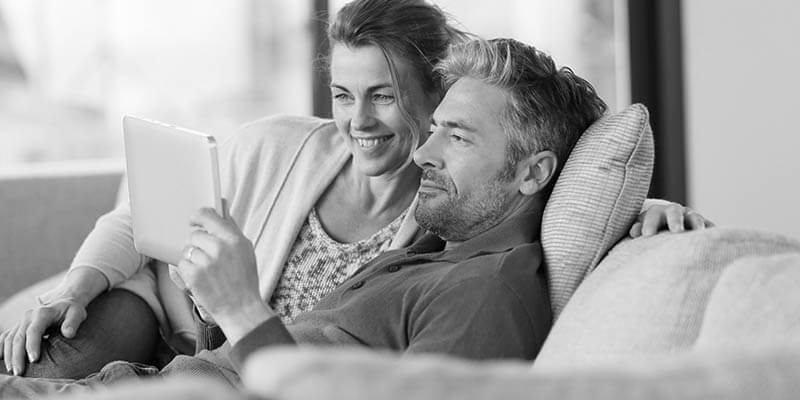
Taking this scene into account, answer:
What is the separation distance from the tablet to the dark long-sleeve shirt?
0.26 metres

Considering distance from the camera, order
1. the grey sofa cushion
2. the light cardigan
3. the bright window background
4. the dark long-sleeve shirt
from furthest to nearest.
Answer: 1. the bright window background
2. the light cardigan
3. the dark long-sleeve shirt
4. the grey sofa cushion

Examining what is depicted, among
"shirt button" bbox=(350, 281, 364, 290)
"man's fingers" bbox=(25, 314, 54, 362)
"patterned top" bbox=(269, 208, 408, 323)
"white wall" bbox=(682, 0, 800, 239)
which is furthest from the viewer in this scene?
"white wall" bbox=(682, 0, 800, 239)

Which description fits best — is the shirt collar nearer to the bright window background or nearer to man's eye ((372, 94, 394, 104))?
man's eye ((372, 94, 394, 104))

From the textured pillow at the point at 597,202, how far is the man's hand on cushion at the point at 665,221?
0.03 metres

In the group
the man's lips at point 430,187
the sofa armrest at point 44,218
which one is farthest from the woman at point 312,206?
the sofa armrest at point 44,218

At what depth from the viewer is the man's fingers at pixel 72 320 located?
2.23 meters

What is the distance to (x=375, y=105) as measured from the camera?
2354mm

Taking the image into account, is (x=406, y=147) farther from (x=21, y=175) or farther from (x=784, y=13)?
(x=784, y=13)

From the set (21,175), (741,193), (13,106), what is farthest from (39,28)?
(741,193)

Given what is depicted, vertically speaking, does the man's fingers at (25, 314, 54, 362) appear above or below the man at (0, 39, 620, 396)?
below

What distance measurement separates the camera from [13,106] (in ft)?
14.0

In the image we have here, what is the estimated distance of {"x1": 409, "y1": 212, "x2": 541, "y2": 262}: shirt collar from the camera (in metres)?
1.89

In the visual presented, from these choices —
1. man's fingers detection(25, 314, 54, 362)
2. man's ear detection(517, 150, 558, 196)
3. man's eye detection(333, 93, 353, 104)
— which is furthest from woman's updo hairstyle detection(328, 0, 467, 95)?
man's fingers detection(25, 314, 54, 362)

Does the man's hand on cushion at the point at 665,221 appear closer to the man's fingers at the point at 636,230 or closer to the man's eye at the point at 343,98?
the man's fingers at the point at 636,230
